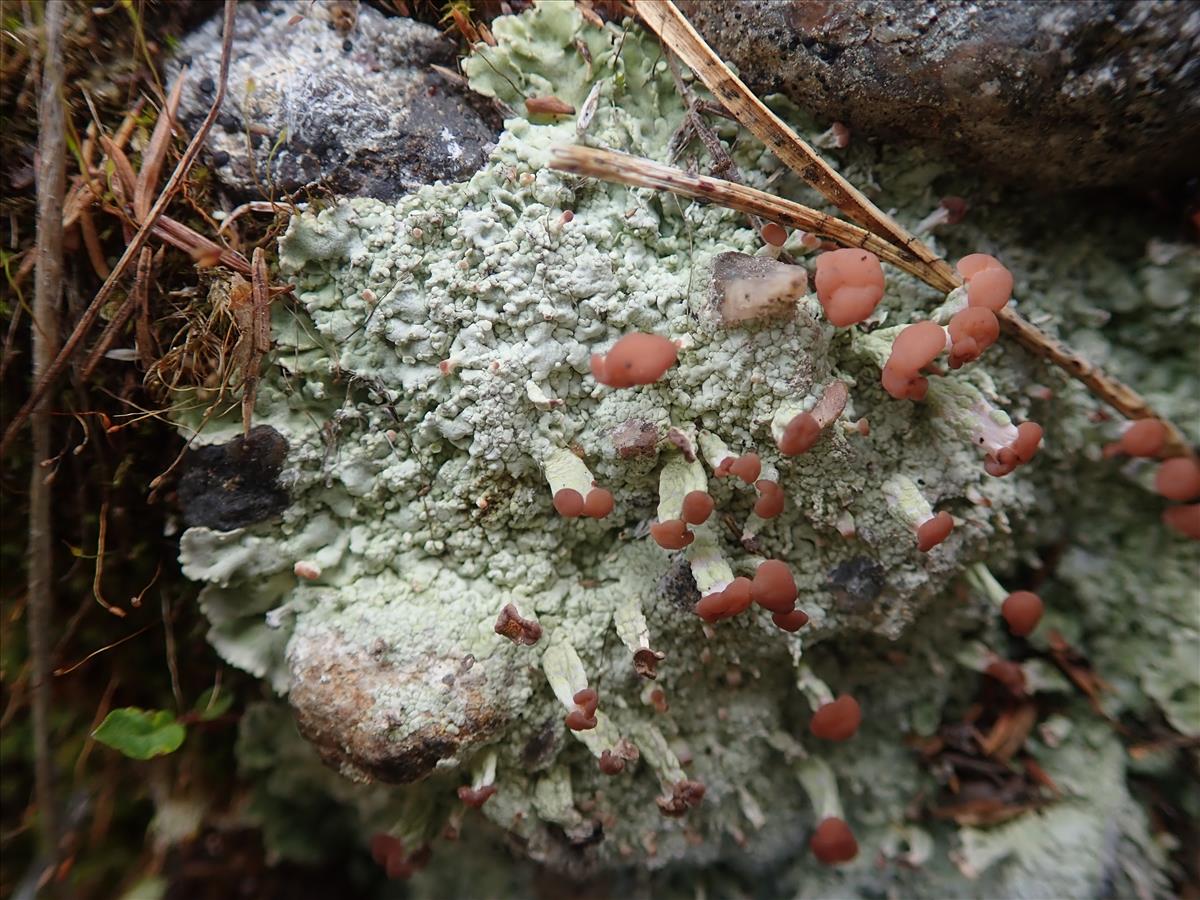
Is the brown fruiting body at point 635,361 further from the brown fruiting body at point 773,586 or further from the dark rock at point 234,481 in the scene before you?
the dark rock at point 234,481

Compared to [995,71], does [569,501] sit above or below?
below

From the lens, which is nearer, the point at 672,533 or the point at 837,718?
the point at 672,533

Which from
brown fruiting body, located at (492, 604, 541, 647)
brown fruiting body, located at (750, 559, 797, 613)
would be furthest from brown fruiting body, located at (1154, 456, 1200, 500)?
brown fruiting body, located at (492, 604, 541, 647)

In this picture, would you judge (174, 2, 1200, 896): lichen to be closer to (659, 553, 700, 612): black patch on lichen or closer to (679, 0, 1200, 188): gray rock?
(659, 553, 700, 612): black patch on lichen

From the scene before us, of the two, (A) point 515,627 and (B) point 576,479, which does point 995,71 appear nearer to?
(B) point 576,479

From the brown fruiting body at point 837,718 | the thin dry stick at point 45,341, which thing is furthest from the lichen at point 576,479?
the thin dry stick at point 45,341

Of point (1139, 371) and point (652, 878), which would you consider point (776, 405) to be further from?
point (652, 878)

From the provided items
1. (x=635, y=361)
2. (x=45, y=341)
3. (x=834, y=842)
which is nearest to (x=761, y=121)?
(x=635, y=361)
